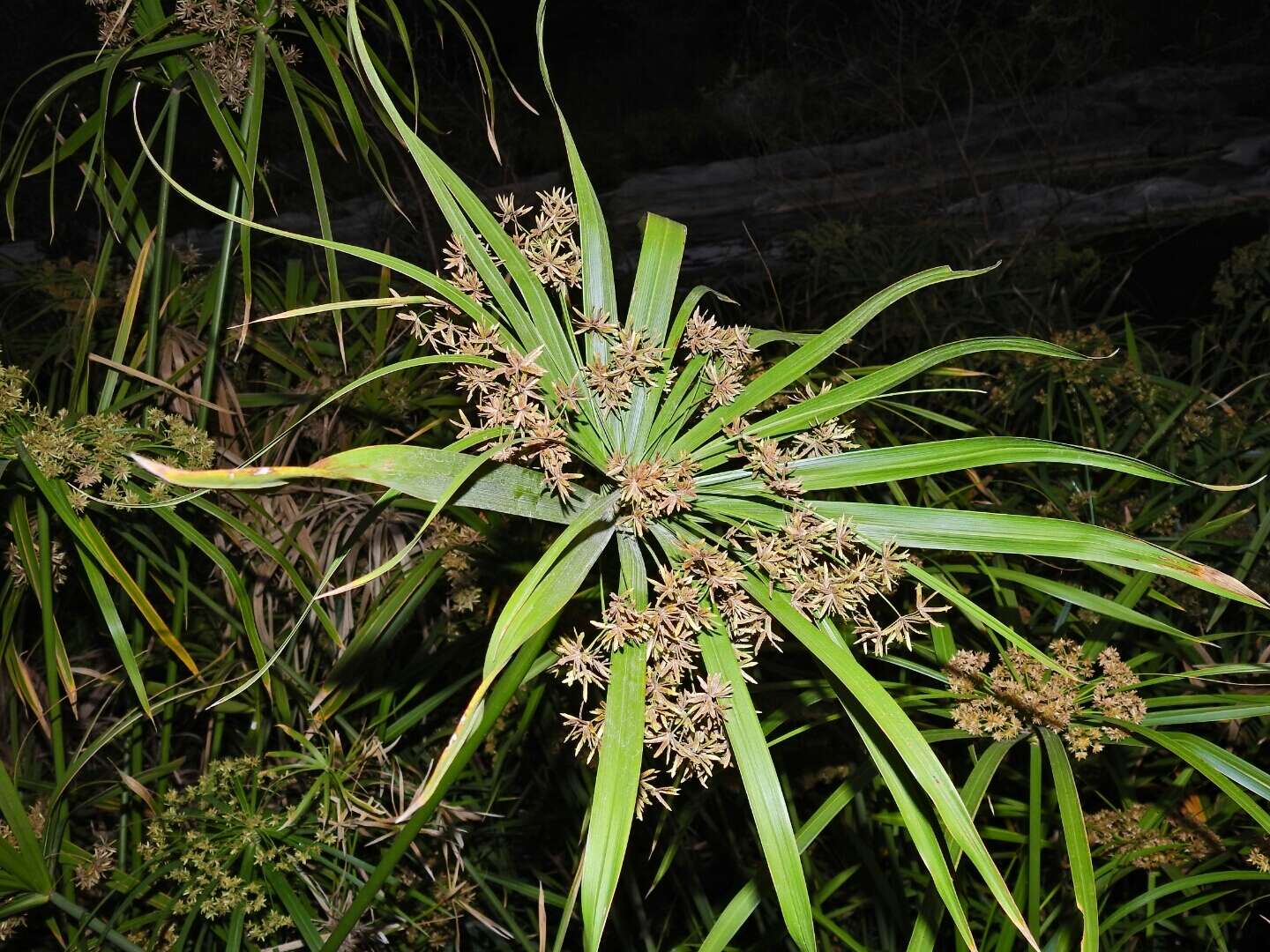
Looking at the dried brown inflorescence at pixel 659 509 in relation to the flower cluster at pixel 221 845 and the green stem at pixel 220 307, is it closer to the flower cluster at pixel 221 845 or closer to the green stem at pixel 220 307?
the green stem at pixel 220 307

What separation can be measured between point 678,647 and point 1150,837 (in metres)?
0.87

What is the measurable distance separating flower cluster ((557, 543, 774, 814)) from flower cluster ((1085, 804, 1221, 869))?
721 mm

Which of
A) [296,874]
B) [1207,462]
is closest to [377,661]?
[296,874]

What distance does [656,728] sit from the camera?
57 cm

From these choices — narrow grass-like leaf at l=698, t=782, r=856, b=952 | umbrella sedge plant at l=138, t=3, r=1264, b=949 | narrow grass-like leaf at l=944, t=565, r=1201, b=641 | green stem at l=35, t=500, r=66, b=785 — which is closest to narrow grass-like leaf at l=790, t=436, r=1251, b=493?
umbrella sedge plant at l=138, t=3, r=1264, b=949

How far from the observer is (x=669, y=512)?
1.94 ft

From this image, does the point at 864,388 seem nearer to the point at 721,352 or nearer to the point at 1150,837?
the point at 721,352

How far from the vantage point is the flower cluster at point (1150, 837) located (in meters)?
1.09

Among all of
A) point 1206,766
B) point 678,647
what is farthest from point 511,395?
point 1206,766

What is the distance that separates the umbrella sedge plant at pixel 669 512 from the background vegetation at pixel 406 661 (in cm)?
3

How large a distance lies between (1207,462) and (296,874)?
5.18 ft

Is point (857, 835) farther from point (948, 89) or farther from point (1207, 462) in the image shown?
point (948, 89)

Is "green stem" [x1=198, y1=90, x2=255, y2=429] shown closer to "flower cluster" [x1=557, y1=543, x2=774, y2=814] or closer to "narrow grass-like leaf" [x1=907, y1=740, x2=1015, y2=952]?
"flower cluster" [x1=557, y1=543, x2=774, y2=814]

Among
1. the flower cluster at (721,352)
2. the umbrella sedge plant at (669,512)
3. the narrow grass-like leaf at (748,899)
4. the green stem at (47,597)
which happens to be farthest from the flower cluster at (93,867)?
the flower cluster at (721,352)
